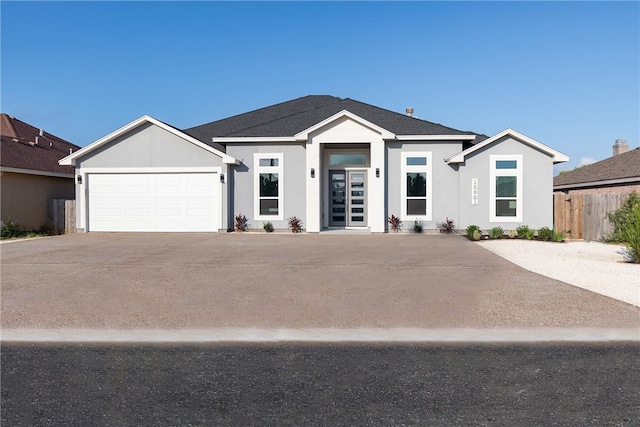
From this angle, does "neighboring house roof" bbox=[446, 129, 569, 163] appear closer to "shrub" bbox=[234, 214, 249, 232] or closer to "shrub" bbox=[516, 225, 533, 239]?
"shrub" bbox=[516, 225, 533, 239]

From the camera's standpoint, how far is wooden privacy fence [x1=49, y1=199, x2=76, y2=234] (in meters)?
19.5

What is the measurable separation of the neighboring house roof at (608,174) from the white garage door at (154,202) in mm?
17992

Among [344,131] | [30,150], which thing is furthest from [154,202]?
[344,131]

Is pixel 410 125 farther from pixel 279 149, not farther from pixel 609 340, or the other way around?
A: pixel 609 340

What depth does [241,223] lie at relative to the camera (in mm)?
18984

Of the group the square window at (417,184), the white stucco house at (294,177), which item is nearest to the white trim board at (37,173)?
the white stucco house at (294,177)

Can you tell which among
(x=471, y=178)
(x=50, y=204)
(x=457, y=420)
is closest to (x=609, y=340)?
(x=457, y=420)

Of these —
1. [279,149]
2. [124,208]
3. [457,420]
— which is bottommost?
[457,420]

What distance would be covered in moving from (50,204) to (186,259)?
483 inches

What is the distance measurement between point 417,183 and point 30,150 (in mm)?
17560

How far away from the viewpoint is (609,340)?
18.1 ft

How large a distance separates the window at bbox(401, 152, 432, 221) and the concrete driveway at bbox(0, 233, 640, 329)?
5101mm

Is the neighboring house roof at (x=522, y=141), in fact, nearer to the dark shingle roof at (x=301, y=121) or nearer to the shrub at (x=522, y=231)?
the dark shingle roof at (x=301, y=121)

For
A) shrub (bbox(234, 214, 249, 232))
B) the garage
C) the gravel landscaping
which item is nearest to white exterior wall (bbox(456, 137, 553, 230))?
the gravel landscaping
